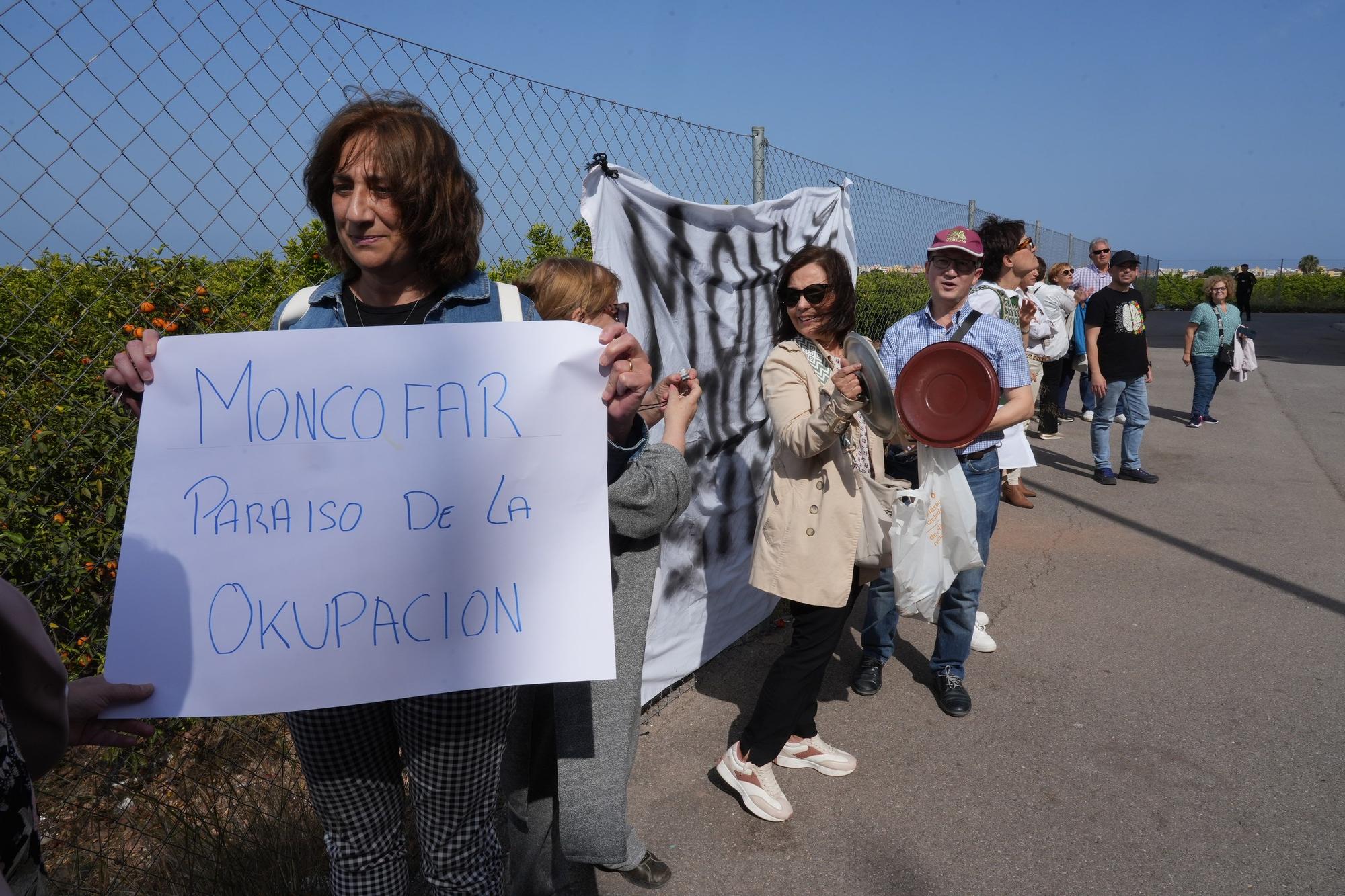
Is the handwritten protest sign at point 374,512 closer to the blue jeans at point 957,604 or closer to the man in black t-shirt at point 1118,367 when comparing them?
the blue jeans at point 957,604

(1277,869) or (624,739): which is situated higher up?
(624,739)

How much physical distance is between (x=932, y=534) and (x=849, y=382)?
849 millimetres

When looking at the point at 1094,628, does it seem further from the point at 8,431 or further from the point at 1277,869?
the point at 8,431

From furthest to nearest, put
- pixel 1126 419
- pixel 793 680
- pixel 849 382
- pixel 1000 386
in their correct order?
1. pixel 1126 419
2. pixel 1000 386
3. pixel 793 680
4. pixel 849 382

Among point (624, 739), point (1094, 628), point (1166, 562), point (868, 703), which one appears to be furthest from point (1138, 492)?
point (624, 739)

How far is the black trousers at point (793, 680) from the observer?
2.89m

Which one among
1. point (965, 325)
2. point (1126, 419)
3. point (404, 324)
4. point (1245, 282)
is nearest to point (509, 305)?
point (404, 324)

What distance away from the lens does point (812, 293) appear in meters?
2.88

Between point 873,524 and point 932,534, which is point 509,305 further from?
point 932,534

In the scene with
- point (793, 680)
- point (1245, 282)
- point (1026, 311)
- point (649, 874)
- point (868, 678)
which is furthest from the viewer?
point (1245, 282)

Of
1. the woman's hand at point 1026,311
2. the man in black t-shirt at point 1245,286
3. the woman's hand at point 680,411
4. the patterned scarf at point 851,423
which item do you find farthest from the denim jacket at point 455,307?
the man in black t-shirt at point 1245,286

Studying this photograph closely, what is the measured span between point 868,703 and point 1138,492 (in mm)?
4571

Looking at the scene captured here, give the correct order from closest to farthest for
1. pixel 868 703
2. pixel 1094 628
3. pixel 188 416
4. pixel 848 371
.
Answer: pixel 188 416 < pixel 848 371 < pixel 868 703 < pixel 1094 628

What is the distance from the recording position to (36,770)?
113 centimetres
